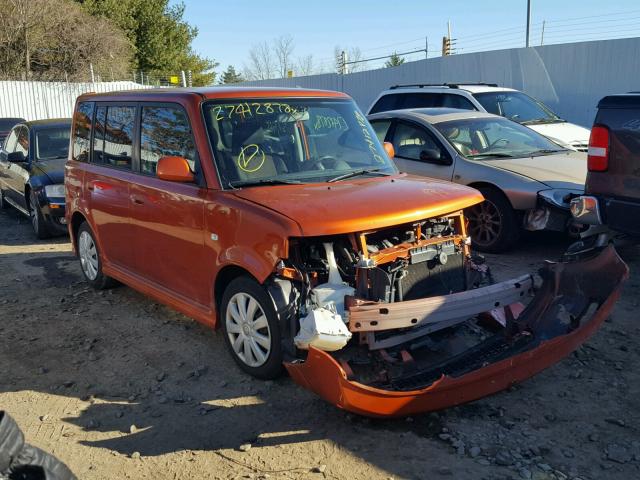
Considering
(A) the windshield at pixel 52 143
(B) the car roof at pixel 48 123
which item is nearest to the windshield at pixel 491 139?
(A) the windshield at pixel 52 143

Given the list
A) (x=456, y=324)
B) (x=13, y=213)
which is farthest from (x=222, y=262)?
(x=13, y=213)

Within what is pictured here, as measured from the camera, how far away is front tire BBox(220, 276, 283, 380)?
160 inches

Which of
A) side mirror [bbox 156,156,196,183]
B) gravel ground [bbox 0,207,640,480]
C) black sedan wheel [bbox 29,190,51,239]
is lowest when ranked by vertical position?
gravel ground [bbox 0,207,640,480]

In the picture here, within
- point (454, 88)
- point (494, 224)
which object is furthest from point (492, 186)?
point (454, 88)

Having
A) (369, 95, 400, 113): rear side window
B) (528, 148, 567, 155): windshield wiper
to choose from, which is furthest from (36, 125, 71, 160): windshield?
(528, 148, 567, 155): windshield wiper

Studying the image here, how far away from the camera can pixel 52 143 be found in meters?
9.90

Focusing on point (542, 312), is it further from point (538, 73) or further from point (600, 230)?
point (538, 73)

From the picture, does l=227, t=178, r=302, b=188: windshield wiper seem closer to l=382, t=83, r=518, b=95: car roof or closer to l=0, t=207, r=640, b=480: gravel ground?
l=0, t=207, r=640, b=480: gravel ground

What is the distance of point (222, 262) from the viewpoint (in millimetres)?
4352

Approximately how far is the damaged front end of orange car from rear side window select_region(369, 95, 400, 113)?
7.93 meters

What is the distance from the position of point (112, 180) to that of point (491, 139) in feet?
15.8

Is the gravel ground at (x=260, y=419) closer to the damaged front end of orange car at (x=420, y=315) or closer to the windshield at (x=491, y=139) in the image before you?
the damaged front end of orange car at (x=420, y=315)

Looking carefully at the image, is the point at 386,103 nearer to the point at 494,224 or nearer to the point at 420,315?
the point at 494,224

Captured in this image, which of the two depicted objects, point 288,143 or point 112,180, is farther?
point 112,180
